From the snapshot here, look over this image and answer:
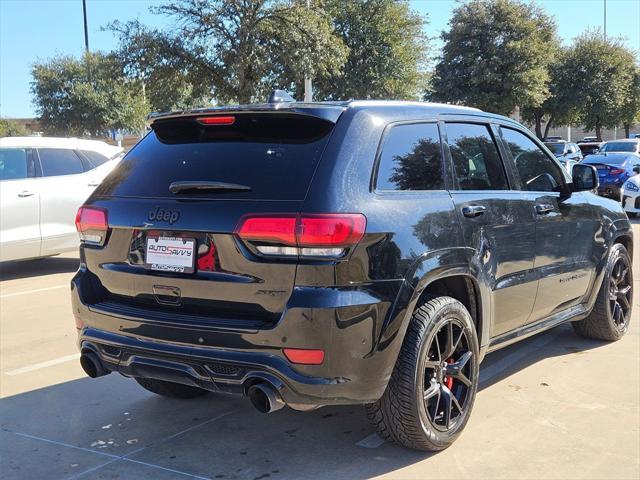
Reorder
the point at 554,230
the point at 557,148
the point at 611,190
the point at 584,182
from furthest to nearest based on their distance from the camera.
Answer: the point at 557,148 → the point at 611,190 → the point at 584,182 → the point at 554,230

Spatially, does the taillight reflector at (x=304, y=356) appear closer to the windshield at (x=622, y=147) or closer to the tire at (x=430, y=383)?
the tire at (x=430, y=383)

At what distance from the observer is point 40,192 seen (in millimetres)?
9047

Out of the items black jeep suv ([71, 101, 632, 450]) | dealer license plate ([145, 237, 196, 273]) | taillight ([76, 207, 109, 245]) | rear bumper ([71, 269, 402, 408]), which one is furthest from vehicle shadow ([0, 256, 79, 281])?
rear bumper ([71, 269, 402, 408])

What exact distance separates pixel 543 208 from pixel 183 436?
271 cm

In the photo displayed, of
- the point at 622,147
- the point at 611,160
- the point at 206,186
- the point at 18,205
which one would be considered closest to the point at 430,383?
the point at 206,186

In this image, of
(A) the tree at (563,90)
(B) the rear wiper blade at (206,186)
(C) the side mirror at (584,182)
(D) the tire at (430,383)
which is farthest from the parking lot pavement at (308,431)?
(A) the tree at (563,90)

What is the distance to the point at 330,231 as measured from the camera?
309 centimetres

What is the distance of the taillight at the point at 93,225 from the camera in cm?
374

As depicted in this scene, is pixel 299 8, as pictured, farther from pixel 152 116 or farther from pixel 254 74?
pixel 152 116

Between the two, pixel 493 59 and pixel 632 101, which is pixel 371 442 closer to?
pixel 493 59

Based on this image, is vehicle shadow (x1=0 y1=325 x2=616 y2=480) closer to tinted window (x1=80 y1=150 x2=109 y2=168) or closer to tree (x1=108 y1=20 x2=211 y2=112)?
tinted window (x1=80 y1=150 x2=109 y2=168)

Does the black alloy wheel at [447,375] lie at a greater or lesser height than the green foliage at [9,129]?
lesser

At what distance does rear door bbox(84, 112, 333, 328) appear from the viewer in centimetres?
320

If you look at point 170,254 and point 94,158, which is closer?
point 170,254
